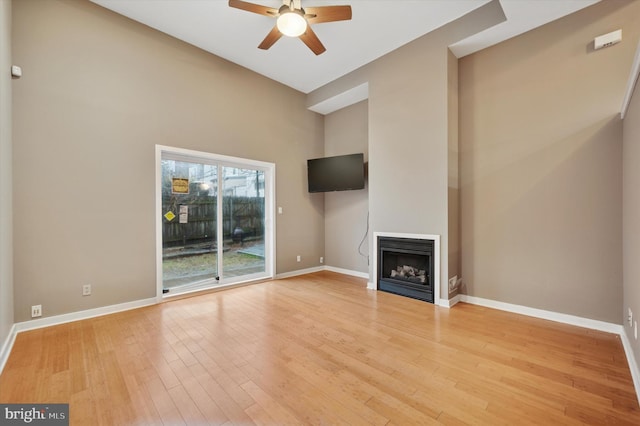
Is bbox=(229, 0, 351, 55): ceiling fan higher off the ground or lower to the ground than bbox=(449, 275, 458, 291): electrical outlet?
higher

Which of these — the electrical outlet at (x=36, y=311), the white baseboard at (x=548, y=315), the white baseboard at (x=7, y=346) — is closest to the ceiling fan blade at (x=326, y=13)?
the white baseboard at (x=548, y=315)

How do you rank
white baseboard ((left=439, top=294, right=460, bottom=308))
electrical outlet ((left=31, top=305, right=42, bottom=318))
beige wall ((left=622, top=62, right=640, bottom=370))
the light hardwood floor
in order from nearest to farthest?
1. the light hardwood floor
2. beige wall ((left=622, top=62, right=640, bottom=370))
3. electrical outlet ((left=31, top=305, right=42, bottom=318))
4. white baseboard ((left=439, top=294, right=460, bottom=308))

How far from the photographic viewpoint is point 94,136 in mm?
3121

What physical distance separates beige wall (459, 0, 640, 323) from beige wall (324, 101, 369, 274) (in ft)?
6.09

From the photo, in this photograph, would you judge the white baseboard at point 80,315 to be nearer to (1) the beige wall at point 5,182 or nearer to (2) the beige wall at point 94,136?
(2) the beige wall at point 94,136

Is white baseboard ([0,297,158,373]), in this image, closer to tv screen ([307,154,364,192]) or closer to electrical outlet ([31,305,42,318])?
electrical outlet ([31,305,42,318])

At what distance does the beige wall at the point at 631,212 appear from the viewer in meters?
1.92

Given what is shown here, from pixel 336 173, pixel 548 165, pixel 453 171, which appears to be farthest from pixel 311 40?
pixel 548 165

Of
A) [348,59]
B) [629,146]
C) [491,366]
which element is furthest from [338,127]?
[491,366]

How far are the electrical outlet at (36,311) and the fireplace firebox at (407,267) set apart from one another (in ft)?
13.9

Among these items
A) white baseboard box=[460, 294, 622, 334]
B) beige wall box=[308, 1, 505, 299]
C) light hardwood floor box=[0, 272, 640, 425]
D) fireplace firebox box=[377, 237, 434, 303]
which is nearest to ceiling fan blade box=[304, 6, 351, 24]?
beige wall box=[308, 1, 505, 299]

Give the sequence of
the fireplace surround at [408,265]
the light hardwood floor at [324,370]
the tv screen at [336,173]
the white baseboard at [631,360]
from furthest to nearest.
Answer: the tv screen at [336,173], the fireplace surround at [408,265], the white baseboard at [631,360], the light hardwood floor at [324,370]

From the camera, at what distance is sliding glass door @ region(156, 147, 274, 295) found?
3793mm

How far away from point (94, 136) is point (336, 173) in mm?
3597
